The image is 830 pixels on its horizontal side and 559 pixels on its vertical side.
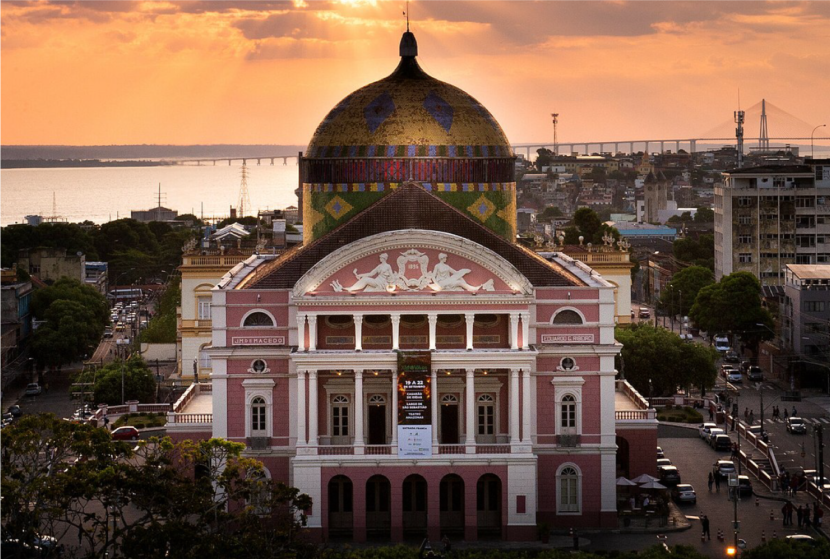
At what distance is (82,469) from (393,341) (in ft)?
49.5

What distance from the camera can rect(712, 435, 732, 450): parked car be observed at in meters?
97.7

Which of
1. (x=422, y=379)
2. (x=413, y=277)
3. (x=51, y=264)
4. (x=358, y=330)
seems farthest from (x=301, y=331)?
(x=51, y=264)

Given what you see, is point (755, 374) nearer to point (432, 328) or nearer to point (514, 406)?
point (514, 406)

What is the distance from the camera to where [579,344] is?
80312mm

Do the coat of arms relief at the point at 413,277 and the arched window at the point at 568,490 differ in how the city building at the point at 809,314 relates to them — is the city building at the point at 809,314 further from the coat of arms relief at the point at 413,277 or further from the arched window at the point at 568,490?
the coat of arms relief at the point at 413,277

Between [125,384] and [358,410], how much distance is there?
3404cm

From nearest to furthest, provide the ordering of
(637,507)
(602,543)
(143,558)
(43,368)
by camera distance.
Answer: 1. (143,558)
2. (602,543)
3. (637,507)
4. (43,368)

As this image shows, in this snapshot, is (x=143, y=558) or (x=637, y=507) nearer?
(x=143, y=558)

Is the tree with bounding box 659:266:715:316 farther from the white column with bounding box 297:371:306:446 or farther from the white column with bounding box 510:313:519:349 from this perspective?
the white column with bounding box 297:371:306:446

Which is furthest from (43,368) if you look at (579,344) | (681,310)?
(579,344)

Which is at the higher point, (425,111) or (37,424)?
(425,111)

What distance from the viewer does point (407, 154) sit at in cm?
8681

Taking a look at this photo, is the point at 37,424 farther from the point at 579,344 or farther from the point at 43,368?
the point at 43,368

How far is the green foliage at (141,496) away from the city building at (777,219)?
8824 cm
